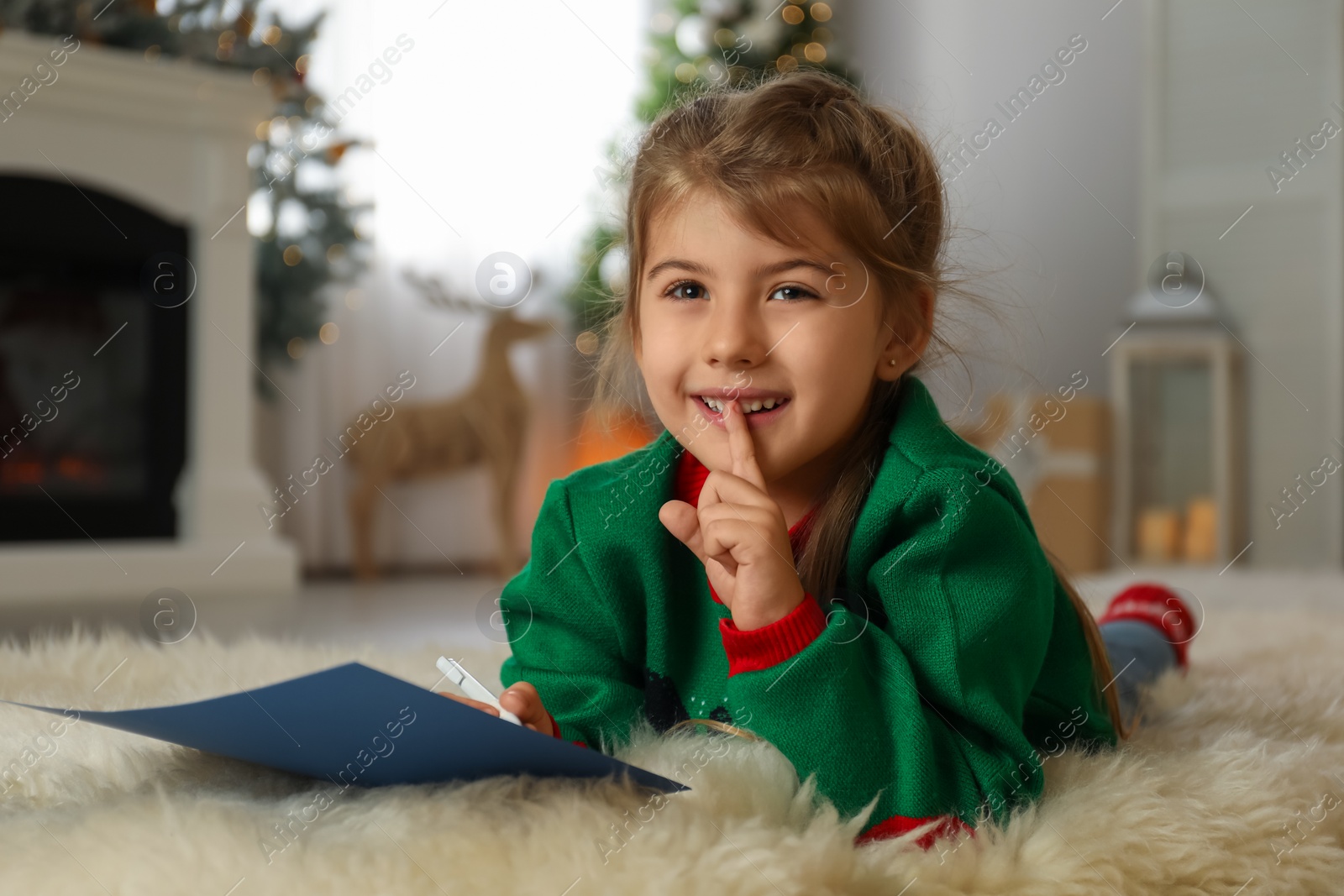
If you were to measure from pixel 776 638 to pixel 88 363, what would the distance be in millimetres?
2041

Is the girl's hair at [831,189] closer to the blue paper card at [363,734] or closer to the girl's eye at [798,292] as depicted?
the girl's eye at [798,292]

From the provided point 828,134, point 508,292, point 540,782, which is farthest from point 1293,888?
point 508,292

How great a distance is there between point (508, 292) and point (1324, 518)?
232 centimetres

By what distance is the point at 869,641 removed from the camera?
2.23 ft

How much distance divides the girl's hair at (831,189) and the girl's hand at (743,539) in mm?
75

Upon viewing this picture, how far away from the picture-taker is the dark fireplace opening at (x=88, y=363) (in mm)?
2193

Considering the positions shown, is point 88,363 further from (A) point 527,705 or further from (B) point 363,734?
(B) point 363,734

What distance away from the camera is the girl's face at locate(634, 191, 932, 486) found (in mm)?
704

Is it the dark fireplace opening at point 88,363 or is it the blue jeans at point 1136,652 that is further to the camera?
the dark fireplace opening at point 88,363

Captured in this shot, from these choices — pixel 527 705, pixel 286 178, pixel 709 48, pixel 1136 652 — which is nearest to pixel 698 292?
pixel 527 705

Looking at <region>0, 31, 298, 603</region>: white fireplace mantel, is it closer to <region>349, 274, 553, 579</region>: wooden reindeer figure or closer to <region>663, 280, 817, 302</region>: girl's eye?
<region>349, 274, 553, 579</region>: wooden reindeer figure

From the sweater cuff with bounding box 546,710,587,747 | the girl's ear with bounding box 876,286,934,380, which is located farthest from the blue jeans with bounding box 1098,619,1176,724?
the sweater cuff with bounding box 546,710,587,747

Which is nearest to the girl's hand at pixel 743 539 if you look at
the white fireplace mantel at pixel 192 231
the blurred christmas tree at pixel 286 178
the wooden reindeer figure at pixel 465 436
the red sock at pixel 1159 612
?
the red sock at pixel 1159 612

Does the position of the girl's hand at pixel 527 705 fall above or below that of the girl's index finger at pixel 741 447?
below
